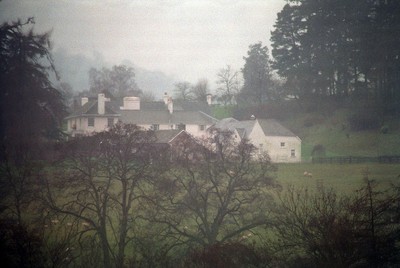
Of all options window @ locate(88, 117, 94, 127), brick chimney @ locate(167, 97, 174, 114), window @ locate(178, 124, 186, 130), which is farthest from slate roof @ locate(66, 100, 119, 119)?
window @ locate(178, 124, 186, 130)

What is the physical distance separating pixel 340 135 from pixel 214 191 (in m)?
4.25

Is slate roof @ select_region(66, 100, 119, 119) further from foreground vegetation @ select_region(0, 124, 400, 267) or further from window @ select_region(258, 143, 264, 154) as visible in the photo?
window @ select_region(258, 143, 264, 154)

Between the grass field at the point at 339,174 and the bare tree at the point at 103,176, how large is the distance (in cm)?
367

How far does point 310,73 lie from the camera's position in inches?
417

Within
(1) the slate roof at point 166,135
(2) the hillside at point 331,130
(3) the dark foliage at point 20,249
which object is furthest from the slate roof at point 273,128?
(3) the dark foliage at point 20,249

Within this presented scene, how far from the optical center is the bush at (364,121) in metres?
10.4

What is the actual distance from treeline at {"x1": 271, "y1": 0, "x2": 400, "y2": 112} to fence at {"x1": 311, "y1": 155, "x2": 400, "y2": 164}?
1.44 meters

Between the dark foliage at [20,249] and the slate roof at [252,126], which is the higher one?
the slate roof at [252,126]

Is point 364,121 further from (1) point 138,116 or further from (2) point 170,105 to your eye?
(1) point 138,116

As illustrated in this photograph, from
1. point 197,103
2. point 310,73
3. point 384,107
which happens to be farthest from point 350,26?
point 197,103

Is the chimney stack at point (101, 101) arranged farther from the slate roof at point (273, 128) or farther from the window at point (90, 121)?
the slate roof at point (273, 128)

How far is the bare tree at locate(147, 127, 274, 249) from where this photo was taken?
8367 mm

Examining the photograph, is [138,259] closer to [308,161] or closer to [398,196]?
[308,161]

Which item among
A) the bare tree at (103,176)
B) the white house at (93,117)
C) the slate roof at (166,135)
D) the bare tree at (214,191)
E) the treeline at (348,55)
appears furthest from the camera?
the treeline at (348,55)
